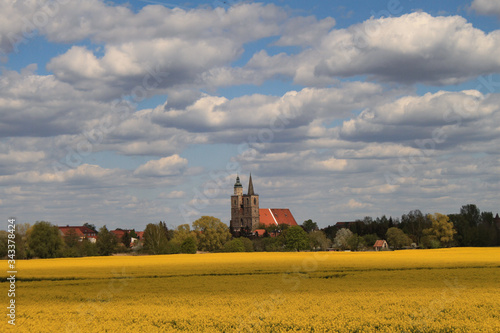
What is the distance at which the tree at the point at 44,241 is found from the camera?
309ft

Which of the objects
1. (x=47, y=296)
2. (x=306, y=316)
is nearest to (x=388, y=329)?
(x=306, y=316)

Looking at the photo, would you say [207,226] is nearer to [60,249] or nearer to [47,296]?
[60,249]

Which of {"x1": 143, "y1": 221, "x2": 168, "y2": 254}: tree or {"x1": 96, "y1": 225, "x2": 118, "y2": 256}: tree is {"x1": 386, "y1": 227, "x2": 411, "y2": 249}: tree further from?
{"x1": 96, "y1": 225, "x2": 118, "y2": 256}: tree

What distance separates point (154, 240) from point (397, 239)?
64606mm

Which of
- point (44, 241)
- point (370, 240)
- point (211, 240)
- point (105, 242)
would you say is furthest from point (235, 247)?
point (370, 240)

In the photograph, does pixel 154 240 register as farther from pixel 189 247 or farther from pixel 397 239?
pixel 397 239

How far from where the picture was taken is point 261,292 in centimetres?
3072

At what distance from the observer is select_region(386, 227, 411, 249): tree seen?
135 m

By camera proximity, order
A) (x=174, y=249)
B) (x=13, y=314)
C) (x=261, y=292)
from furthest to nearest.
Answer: (x=174, y=249), (x=261, y=292), (x=13, y=314)

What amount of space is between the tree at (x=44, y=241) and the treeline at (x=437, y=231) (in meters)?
73.3

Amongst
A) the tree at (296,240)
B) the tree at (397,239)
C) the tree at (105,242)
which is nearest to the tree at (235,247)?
the tree at (296,240)

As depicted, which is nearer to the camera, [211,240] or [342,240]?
[211,240]

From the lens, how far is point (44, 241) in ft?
312

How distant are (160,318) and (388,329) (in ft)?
31.0
